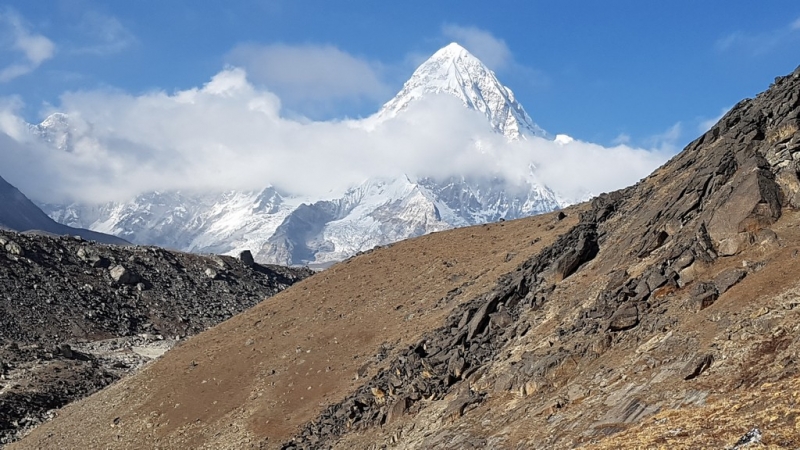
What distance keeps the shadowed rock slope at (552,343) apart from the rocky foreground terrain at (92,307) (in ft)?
51.9

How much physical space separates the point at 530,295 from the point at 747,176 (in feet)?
40.5

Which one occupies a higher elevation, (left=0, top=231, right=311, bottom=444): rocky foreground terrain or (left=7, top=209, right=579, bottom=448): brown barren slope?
(left=0, top=231, right=311, bottom=444): rocky foreground terrain

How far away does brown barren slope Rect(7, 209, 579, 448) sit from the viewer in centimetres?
4397

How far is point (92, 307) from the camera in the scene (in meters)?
112

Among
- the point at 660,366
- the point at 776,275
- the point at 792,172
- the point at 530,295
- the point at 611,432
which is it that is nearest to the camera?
the point at 611,432

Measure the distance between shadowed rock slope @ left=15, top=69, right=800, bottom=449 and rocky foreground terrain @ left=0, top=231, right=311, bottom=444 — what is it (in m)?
15.8

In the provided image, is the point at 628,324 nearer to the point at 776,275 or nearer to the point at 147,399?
the point at 776,275

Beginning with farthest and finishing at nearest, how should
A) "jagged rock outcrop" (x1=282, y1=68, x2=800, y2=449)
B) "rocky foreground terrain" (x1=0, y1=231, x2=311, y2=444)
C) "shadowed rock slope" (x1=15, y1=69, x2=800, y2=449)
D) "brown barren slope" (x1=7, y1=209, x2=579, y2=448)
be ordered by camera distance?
"rocky foreground terrain" (x1=0, y1=231, x2=311, y2=444)
"brown barren slope" (x1=7, y1=209, x2=579, y2=448)
"jagged rock outcrop" (x1=282, y1=68, x2=800, y2=449)
"shadowed rock slope" (x1=15, y1=69, x2=800, y2=449)

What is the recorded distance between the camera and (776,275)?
27.7 metres

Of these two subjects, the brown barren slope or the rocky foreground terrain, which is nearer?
the brown barren slope

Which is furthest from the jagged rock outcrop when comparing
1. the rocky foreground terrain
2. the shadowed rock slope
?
the rocky foreground terrain

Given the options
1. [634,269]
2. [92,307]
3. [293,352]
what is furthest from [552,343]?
[92,307]

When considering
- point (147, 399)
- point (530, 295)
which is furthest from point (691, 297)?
point (147, 399)

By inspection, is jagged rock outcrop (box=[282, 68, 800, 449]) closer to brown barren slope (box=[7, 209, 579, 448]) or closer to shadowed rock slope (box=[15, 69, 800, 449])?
shadowed rock slope (box=[15, 69, 800, 449])
